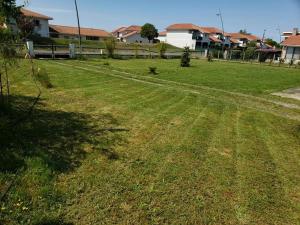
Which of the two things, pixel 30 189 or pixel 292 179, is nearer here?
pixel 30 189

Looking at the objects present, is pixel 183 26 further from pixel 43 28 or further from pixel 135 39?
pixel 43 28

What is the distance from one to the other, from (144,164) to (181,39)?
8436 centimetres

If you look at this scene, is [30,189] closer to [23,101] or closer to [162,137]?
[162,137]

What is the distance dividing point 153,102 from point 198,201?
6691 mm

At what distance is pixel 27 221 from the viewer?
3896mm

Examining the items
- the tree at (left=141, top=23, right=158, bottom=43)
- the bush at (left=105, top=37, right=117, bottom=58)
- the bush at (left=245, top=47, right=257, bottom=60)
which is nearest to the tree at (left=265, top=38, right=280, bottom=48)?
the tree at (left=141, top=23, right=158, bottom=43)

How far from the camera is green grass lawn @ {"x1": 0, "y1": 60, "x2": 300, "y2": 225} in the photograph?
4344 mm

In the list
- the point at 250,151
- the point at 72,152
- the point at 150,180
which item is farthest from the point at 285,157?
the point at 72,152

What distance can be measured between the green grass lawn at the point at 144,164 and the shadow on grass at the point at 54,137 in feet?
0.07

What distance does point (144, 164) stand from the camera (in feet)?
19.0

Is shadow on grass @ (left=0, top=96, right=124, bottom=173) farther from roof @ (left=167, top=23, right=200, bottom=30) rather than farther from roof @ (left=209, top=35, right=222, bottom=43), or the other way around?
roof @ (left=209, top=35, right=222, bottom=43)

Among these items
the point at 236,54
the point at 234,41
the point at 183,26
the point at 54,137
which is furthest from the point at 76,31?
the point at 54,137

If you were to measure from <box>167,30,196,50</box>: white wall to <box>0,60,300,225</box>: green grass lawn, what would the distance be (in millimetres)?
Result: 75560

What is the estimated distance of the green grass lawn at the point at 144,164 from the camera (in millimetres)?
4344
